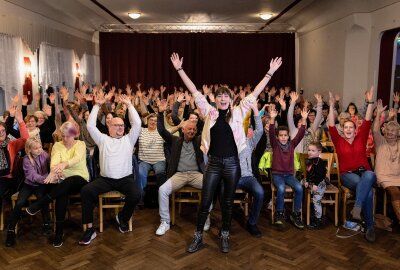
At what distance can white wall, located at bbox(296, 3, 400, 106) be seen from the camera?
7102 mm

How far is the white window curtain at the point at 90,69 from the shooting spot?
424 inches

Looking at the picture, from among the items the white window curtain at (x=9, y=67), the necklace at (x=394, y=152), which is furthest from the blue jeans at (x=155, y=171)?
the white window curtain at (x=9, y=67)

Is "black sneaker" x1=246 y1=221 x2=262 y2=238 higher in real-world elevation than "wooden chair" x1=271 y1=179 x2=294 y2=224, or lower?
lower

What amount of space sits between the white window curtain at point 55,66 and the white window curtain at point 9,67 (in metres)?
0.91

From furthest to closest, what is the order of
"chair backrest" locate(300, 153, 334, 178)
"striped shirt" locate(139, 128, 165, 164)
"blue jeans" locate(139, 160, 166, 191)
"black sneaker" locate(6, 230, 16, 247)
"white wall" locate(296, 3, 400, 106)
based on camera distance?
"white wall" locate(296, 3, 400, 106) → "striped shirt" locate(139, 128, 165, 164) → "blue jeans" locate(139, 160, 166, 191) → "chair backrest" locate(300, 153, 334, 178) → "black sneaker" locate(6, 230, 16, 247)

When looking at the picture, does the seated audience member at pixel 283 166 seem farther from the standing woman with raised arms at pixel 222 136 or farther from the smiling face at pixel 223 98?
the smiling face at pixel 223 98

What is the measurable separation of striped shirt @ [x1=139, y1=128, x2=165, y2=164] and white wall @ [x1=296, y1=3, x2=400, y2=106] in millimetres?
4402

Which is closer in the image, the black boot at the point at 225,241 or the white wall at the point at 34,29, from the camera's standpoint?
the black boot at the point at 225,241

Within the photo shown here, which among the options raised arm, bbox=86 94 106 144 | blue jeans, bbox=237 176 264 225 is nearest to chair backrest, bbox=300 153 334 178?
blue jeans, bbox=237 176 264 225

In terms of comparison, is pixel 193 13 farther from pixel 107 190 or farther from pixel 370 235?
pixel 370 235

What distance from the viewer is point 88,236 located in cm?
381

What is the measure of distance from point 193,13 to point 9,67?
16.9 ft

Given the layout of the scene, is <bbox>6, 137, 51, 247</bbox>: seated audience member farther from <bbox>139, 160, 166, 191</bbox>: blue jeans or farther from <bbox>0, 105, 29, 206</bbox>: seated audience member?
<bbox>139, 160, 166, 191</bbox>: blue jeans

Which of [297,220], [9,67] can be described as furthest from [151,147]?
[9,67]
